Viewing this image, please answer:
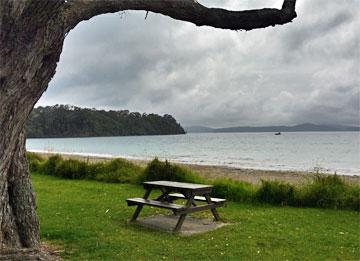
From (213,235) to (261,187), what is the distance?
4542 mm

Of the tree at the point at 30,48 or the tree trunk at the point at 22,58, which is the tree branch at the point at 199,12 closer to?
the tree at the point at 30,48

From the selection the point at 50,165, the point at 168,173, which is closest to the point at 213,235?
the point at 168,173

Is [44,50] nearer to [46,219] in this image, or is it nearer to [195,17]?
[195,17]

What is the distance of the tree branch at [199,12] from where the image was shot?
19.6 ft

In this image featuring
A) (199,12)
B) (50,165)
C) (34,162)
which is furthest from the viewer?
(34,162)

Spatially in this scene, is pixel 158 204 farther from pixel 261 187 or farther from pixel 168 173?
pixel 168 173

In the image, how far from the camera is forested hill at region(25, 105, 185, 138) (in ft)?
398

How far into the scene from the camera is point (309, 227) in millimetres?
8805

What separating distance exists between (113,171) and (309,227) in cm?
929

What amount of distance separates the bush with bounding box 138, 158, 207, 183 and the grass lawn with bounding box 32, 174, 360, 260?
2.89m

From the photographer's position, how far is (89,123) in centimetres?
13062

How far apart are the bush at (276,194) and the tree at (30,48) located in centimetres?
633

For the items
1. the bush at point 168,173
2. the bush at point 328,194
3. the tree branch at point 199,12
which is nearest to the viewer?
the tree branch at point 199,12

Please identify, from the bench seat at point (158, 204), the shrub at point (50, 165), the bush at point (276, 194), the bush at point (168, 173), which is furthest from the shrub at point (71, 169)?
the bench seat at point (158, 204)
